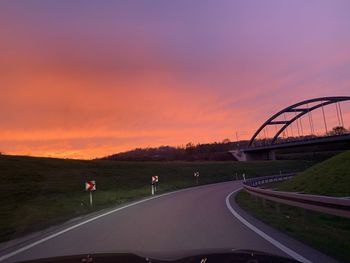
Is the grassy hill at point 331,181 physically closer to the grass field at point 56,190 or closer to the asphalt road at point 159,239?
the asphalt road at point 159,239

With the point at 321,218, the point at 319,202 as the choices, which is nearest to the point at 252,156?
the point at 321,218

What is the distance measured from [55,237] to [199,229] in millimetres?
3846

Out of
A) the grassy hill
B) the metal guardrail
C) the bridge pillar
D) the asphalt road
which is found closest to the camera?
the asphalt road

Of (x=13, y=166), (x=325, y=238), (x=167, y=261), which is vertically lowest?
(x=325, y=238)

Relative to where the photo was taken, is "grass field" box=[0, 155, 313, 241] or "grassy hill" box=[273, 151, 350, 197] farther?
"grassy hill" box=[273, 151, 350, 197]

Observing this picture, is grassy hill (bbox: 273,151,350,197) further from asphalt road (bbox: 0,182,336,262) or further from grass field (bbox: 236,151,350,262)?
asphalt road (bbox: 0,182,336,262)

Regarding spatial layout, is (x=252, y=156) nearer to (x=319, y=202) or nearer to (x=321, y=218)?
(x=321, y=218)

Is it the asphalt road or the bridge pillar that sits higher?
the bridge pillar

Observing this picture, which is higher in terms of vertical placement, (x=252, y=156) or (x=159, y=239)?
(x=252, y=156)

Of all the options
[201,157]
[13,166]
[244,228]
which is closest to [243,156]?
[201,157]

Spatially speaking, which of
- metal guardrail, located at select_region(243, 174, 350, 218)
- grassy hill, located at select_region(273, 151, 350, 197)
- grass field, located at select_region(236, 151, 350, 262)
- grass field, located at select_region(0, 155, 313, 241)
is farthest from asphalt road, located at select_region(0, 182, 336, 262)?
grassy hill, located at select_region(273, 151, 350, 197)

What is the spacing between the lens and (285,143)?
116938mm

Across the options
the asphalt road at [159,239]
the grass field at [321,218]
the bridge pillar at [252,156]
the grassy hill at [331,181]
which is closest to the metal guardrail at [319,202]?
the grass field at [321,218]

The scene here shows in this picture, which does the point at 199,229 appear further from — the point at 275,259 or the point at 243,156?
the point at 243,156
